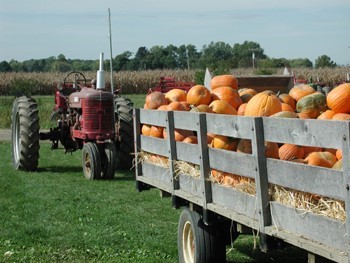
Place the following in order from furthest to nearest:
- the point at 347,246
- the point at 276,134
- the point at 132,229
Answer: the point at 132,229
the point at 276,134
the point at 347,246

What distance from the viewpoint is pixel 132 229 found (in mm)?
9609

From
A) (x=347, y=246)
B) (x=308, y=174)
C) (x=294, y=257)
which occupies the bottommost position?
(x=294, y=257)

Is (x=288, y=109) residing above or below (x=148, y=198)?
above

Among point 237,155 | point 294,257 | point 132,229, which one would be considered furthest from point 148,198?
point 237,155

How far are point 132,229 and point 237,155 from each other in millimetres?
4222

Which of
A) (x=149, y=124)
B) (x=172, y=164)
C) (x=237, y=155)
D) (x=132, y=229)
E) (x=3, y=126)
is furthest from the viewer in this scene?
(x=3, y=126)

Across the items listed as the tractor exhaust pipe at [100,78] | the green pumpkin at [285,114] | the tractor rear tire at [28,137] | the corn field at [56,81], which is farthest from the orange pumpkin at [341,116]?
the corn field at [56,81]

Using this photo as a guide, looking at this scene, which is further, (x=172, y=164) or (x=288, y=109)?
(x=172, y=164)

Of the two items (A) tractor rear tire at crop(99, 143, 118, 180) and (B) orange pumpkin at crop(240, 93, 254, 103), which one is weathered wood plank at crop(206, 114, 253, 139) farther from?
(A) tractor rear tire at crop(99, 143, 118, 180)

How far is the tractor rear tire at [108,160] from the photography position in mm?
14680

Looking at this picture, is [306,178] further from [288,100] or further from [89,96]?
[89,96]

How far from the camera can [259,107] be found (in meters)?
6.32

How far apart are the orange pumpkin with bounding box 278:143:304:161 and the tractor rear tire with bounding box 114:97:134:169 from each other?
399 inches

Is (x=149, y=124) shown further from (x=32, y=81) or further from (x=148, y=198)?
(x=32, y=81)
